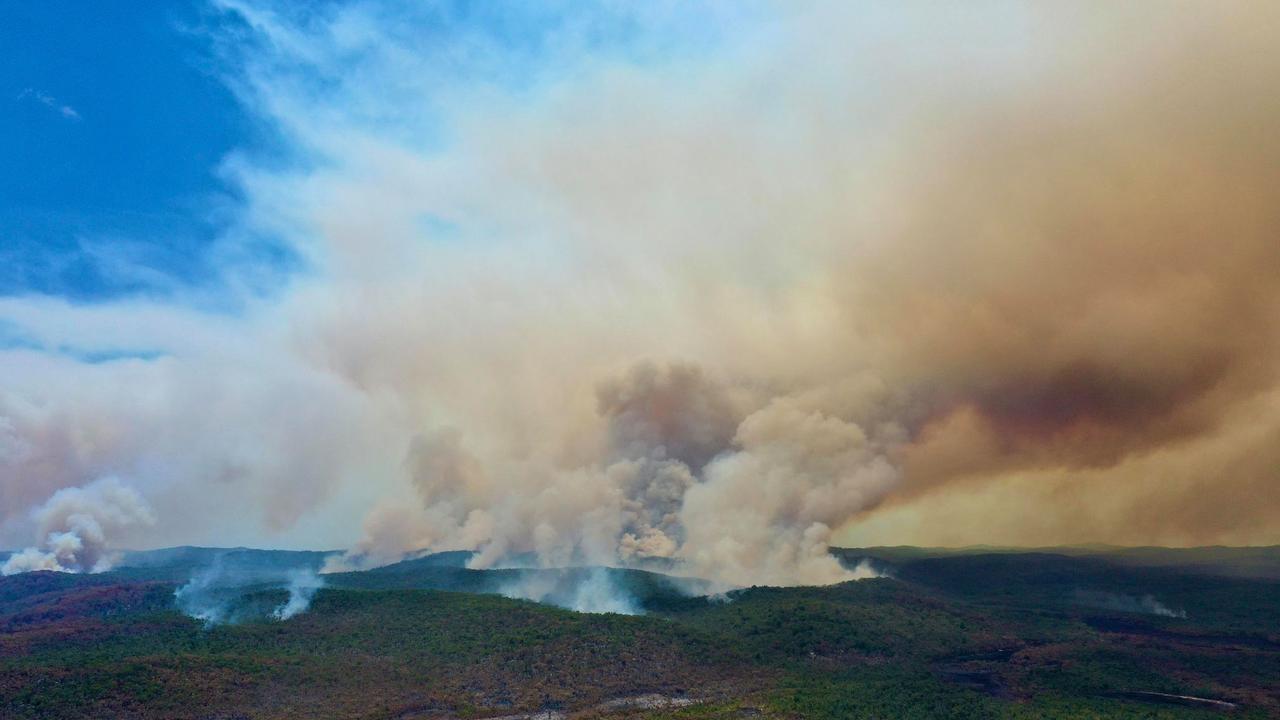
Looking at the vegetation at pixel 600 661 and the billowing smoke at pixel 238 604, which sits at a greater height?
the billowing smoke at pixel 238 604

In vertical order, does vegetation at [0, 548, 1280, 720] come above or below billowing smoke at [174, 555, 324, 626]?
below

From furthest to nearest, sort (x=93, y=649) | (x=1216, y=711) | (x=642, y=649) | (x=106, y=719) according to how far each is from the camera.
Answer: (x=642, y=649) → (x=93, y=649) → (x=1216, y=711) → (x=106, y=719)

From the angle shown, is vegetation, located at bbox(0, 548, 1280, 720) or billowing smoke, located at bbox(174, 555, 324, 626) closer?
vegetation, located at bbox(0, 548, 1280, 720)

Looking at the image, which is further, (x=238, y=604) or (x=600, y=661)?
(x=238, y=604)

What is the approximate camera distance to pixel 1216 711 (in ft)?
413

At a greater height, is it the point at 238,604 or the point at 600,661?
the point at 238,604

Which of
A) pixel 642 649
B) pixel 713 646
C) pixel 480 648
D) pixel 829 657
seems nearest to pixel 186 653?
pixel 480 648

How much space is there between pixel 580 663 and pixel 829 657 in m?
48.9

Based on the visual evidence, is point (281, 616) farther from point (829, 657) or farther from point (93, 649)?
point (829, 657)

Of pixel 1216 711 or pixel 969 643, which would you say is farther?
pixel 969 643

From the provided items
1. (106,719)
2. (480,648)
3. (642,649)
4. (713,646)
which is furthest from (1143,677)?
(106,719)

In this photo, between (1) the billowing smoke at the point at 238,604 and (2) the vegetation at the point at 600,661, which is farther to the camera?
(1) the billowing smoke at the point at 238,604

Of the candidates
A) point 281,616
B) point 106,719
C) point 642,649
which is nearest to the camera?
point 106,719

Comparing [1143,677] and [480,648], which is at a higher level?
[480,648]
